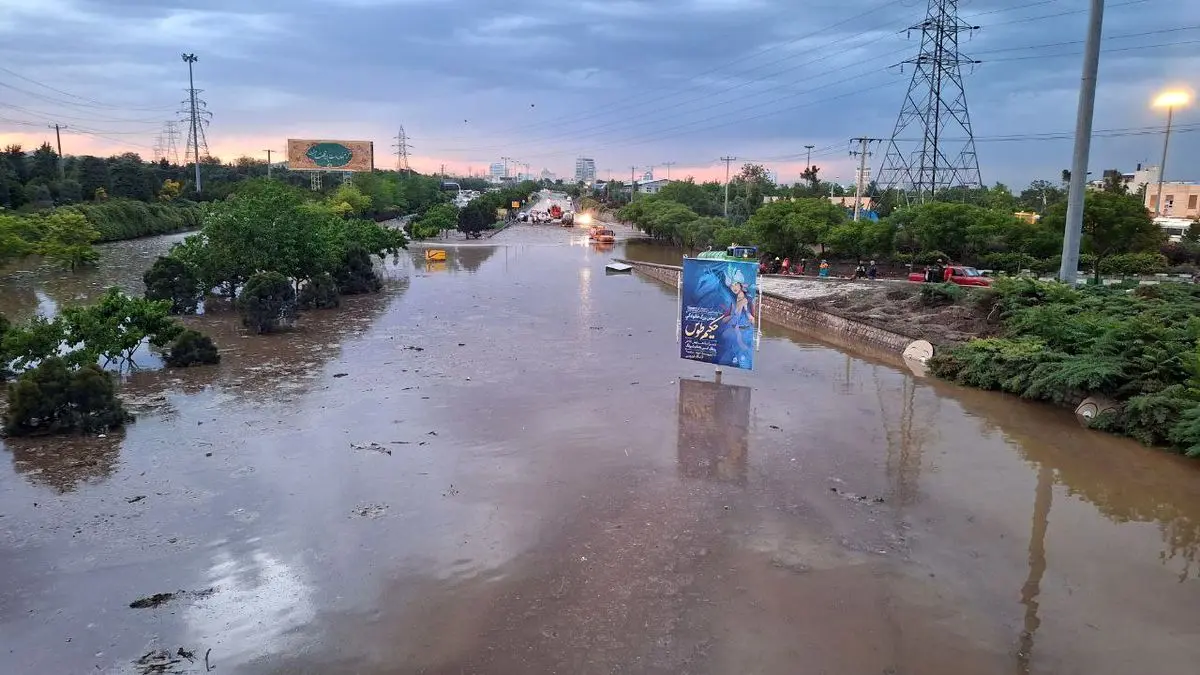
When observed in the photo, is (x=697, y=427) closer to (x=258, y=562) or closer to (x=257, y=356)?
(x=258, y=562)

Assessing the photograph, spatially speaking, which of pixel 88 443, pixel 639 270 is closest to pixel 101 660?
pixel 88 443

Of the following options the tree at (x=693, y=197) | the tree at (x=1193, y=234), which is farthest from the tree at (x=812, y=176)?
Result: the tree at (x=1193, y=234)

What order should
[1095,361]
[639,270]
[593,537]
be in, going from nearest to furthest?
[593,537], [1095,361], [639,270]

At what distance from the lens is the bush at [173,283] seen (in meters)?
24.8

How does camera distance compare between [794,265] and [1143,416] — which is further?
[794,265]

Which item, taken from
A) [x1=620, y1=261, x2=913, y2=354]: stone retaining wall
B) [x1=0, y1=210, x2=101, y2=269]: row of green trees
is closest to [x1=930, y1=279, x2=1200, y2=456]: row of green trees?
[x1=620, y1=261, x2=913, y2=354]: stone retaining wall

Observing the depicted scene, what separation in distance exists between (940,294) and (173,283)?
24618 mm

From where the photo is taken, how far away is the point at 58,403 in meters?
12.7

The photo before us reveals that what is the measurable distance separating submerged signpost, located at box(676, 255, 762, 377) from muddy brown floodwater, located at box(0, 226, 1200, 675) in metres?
0.86

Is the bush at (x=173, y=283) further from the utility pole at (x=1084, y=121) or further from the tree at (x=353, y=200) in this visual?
the tree at (x=353, y=200)

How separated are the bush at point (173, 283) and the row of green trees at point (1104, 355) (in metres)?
23.0

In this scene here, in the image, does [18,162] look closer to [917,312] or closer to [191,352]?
[191,352]

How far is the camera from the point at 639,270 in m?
44.8

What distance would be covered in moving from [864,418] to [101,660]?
40.3 feet
